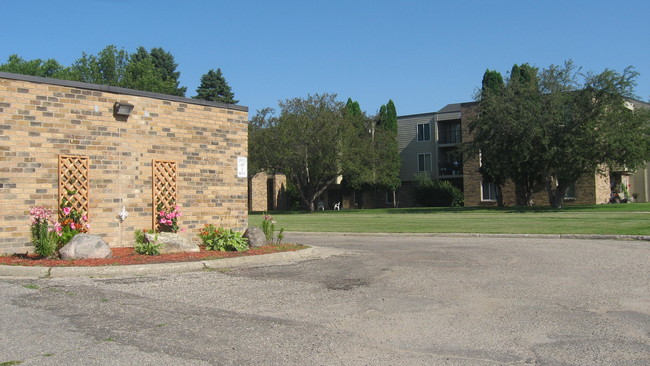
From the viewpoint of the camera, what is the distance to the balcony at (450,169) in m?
53.2

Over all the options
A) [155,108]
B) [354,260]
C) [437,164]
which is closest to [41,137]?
[155,108]

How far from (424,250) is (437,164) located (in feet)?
135

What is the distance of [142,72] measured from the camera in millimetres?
64000

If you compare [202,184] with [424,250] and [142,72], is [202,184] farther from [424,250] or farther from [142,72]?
[142,72]

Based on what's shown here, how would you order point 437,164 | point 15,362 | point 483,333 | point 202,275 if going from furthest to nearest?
1. point 437,164
2. point 202,275
3. point 483,333
4. point 15,362

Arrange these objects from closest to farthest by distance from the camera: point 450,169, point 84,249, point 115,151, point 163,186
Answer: point 84,249 → point 115,151 → point 163,186 → point 450,169

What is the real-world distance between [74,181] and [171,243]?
2533 mm

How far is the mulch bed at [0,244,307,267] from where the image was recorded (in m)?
10.2

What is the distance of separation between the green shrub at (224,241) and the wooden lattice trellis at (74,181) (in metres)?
2.71

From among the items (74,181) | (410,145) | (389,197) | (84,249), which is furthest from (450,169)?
(84,249)

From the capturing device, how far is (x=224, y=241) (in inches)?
503

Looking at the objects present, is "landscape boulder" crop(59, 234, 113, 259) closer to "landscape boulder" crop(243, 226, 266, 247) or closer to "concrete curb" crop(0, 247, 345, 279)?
"concrete curb" crop(0, 247, 345, 279)

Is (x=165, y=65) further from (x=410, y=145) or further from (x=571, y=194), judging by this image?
(x=571, y=194)

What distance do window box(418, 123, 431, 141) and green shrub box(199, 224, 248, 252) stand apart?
1717 inches
